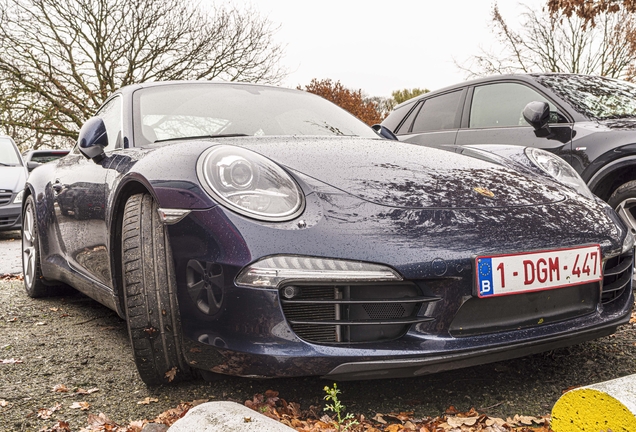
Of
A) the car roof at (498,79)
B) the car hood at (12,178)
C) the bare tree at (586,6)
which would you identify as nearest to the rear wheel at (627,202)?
the car roof at (498,79)

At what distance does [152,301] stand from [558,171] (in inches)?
73.0

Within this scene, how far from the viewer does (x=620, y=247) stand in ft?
7.18

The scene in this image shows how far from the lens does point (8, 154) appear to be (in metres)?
9.63

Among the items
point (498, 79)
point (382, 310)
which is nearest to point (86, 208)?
point (382, 310)

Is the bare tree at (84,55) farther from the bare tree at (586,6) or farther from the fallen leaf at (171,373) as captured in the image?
the fallen leaf at (171,373)

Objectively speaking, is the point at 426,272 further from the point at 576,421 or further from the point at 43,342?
the point at 43,342

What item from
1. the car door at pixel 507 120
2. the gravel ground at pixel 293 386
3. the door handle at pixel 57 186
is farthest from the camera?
the car door at pixel 507 120

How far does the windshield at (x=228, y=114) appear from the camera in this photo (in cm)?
288

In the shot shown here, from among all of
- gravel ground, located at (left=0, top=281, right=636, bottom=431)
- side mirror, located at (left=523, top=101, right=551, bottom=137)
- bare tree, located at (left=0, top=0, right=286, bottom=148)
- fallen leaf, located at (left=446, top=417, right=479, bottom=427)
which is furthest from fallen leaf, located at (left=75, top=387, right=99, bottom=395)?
bare tree, located at (left=0, top=0, right=286, bottom=148)

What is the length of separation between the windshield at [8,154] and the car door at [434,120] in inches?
271

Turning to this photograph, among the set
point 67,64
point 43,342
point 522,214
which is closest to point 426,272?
point 522,214

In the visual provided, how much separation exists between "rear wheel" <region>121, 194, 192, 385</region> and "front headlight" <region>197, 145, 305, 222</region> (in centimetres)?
27

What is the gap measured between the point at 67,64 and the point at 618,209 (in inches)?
602

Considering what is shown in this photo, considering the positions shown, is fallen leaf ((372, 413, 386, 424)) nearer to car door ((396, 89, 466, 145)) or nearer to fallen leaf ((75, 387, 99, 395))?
fallen leaf ((75, 387, 99, 395))
